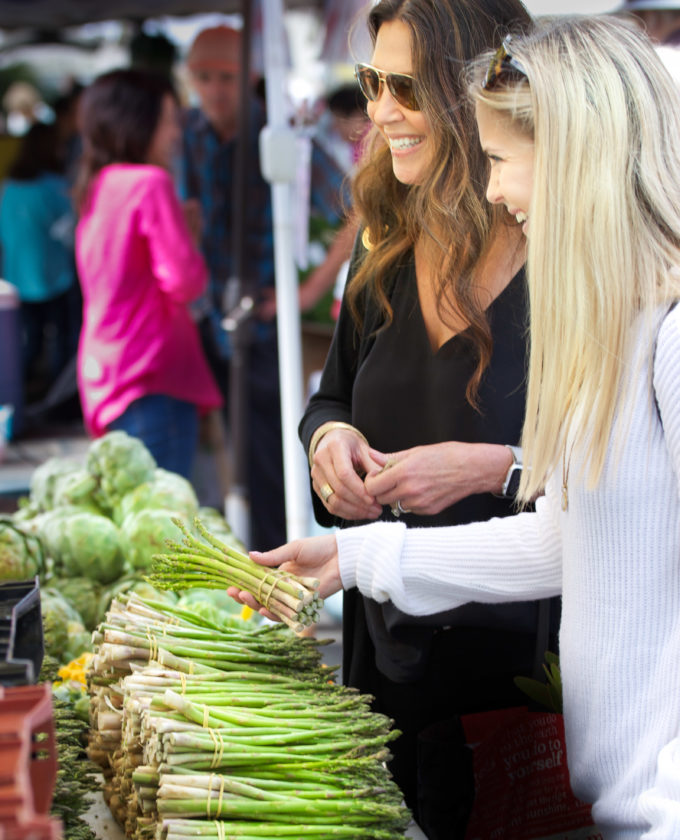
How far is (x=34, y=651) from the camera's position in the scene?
4.65 ft

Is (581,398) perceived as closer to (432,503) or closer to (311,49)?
(432,503)

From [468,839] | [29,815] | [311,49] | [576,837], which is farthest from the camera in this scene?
[311,49]

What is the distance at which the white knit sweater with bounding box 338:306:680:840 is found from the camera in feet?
4.60

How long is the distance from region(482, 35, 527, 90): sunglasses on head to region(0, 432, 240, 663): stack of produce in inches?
62.4

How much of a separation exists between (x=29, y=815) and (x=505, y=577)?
106 centimetres

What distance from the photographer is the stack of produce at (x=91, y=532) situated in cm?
272

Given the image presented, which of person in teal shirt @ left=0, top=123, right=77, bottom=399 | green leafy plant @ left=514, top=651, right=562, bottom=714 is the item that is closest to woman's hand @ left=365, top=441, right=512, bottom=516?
green leafy plant @ left=514, top=651, right=562, bottom=714

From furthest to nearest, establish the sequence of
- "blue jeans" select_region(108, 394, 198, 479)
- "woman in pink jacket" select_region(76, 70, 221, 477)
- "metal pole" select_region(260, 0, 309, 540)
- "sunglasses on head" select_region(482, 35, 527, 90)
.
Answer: "blue jeans" select_region(108, 394, 198, 479)
"woman in pink jacket" select_region(76, 70, 221, 477)
"metal pole" select_region(260, 0, 309, 540)
"sunglasses on head" select_region(482, 35, 527, 90)

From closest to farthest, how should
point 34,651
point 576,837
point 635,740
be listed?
point 34,651
point 635,740
point 576,837

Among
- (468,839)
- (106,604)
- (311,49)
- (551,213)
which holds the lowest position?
(468,839)

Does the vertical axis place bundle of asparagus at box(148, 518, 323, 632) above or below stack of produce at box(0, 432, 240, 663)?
above

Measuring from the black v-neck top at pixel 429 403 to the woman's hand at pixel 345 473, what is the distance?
4.5 inches

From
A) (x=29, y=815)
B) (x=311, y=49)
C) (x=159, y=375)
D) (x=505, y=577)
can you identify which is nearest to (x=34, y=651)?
(x=29, y=815)

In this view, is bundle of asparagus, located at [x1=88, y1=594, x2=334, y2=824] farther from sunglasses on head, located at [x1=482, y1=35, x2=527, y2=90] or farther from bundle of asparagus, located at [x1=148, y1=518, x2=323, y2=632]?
sunglasses on head, located at [x1=482, y1=35, x2=527, y2=90]
